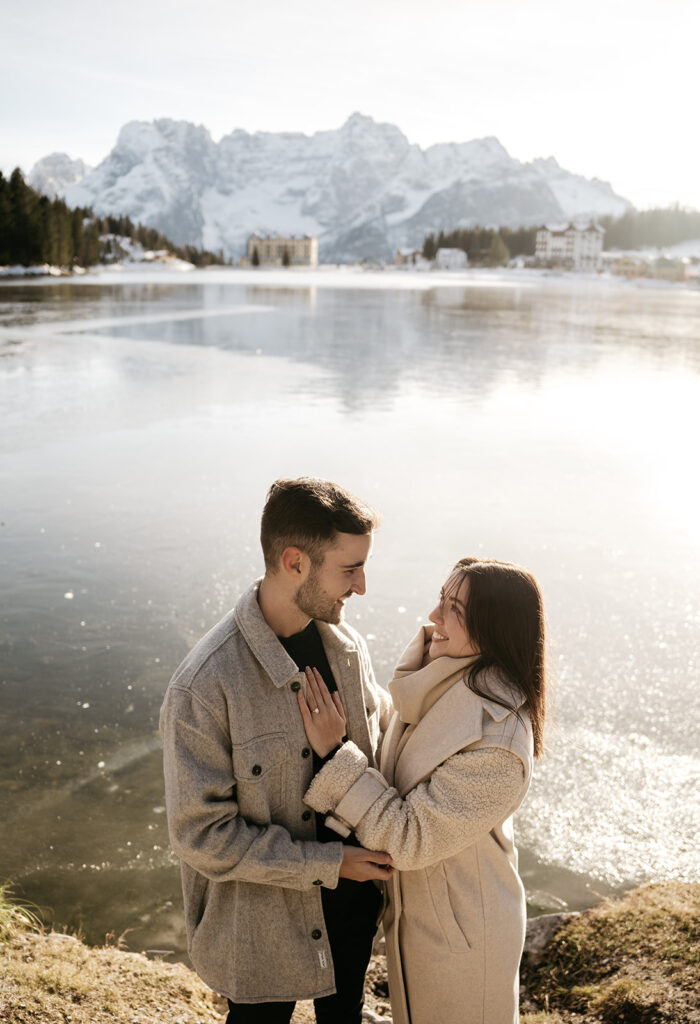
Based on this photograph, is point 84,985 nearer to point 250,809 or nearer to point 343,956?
point 343,956

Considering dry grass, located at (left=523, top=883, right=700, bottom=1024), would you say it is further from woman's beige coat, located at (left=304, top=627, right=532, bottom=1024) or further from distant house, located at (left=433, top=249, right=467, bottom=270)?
distant house, located at (left=433, top=249, right=467, bottom=270)

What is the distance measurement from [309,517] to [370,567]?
19.0 feet

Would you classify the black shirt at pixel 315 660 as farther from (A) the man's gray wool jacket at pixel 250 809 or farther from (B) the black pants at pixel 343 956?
(B) the black pants at pixel 343 956

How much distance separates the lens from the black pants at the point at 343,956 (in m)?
2.61

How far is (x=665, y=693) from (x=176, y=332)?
82.4ft

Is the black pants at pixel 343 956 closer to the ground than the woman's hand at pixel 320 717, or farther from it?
closer to the ground

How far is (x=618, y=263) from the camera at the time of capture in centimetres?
15962

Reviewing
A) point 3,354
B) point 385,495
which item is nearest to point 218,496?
point 385,495

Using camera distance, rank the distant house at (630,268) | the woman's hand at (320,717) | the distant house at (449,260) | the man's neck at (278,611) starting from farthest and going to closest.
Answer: the distant house at (449,260), the distant house at (630,268), the man's neck at (278,611), the woman's hand at (320,717)

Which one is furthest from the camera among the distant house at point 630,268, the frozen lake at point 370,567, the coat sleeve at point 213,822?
the distant house at point 630,268

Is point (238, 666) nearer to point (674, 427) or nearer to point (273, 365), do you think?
point (674, 427)

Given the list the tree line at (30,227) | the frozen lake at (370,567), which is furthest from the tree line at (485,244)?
the frozen lake at (370,567)

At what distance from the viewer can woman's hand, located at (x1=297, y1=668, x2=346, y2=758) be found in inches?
95.0

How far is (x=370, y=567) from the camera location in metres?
8.21
